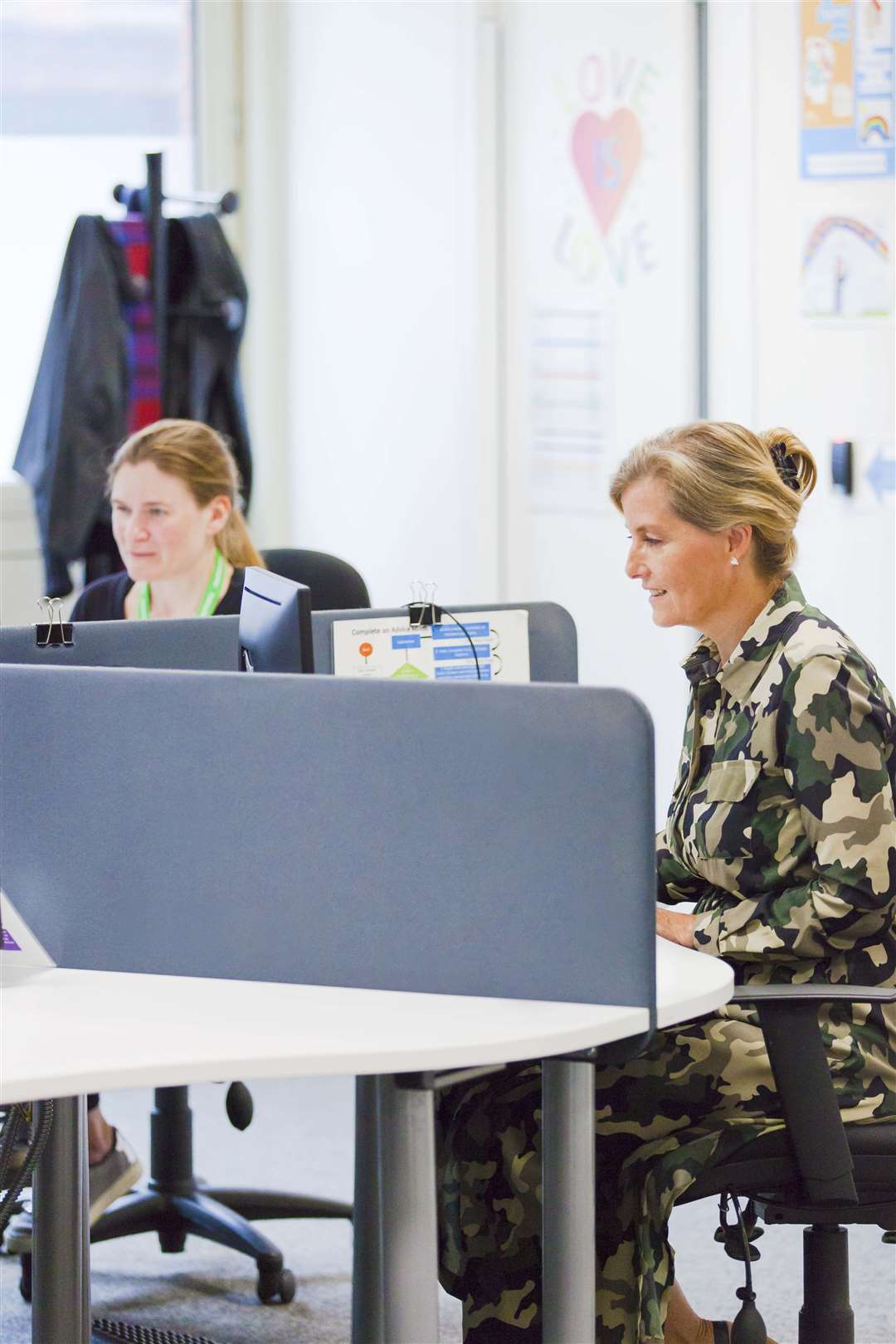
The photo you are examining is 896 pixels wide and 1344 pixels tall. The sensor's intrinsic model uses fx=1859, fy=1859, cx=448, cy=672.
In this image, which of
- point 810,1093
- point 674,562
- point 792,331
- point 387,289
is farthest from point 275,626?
point 387,289

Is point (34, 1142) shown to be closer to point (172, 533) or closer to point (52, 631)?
point (52, 631)

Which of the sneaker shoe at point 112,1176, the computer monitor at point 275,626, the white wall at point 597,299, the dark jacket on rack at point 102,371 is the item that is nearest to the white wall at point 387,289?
the white wall at point 597,299

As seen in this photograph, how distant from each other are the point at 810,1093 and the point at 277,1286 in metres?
1.13

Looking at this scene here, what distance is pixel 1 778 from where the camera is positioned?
183 cm

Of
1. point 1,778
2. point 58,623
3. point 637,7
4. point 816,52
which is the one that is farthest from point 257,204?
point 1,778

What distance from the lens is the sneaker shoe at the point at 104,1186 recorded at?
277 cm

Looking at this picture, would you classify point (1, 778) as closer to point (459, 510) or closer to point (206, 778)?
point (206, 778)

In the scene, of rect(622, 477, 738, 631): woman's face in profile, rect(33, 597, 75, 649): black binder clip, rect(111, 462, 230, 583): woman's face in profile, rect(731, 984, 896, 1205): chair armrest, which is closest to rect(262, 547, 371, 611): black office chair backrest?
rect(111, 462, 230, 583): woman's face in profile

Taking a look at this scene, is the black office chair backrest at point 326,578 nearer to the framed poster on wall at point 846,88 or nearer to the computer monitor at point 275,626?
the computer monitor at point 275,626

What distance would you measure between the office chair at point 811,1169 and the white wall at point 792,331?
1.55m

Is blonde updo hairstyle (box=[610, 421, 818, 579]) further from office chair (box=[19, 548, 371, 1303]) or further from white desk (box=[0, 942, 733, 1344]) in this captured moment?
office chair (box=[19, 548, 371, 1303])

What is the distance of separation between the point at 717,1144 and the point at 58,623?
0.97m

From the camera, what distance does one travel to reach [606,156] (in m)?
3.88

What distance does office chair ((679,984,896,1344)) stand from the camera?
1.80m
